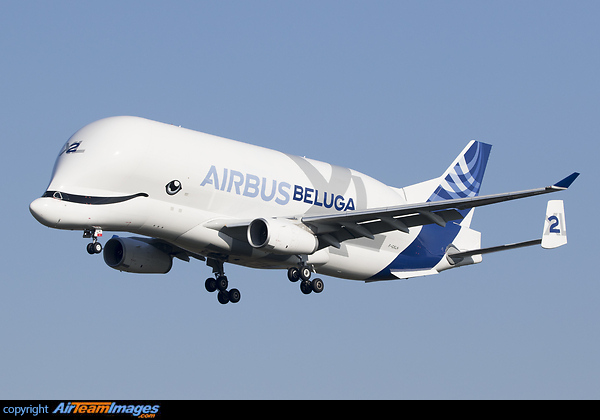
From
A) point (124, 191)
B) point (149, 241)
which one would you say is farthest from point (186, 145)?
point (149, 241)

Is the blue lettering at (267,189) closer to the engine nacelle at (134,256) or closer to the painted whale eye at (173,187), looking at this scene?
the painted whale eye at (173,187)

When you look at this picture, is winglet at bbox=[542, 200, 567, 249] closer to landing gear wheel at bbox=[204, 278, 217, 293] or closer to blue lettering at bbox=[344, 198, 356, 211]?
blue lettering at bbox=[344, 198, 356, 211]

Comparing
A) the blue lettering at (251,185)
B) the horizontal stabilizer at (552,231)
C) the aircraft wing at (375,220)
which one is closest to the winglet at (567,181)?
the aircraft wing at (375,220)

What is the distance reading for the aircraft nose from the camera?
39688 mm

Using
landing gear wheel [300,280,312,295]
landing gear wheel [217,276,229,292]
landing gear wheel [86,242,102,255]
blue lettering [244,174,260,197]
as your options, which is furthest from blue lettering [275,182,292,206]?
landing gear wheel [86,242,102,255]

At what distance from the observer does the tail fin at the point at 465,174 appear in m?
53.6

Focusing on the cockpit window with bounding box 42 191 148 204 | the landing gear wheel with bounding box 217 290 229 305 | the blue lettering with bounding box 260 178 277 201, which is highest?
the blue lettering with bounding box 260 178 277 201

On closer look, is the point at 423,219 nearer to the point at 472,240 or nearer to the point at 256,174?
the point at 256,174

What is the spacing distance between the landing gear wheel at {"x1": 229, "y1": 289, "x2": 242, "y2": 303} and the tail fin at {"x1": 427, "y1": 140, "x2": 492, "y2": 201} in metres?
10.7

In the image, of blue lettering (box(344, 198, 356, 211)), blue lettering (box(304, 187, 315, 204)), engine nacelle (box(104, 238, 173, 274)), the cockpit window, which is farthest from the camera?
blue lettering (box(344, 198, 356, 211))

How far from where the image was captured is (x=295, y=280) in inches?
1763
